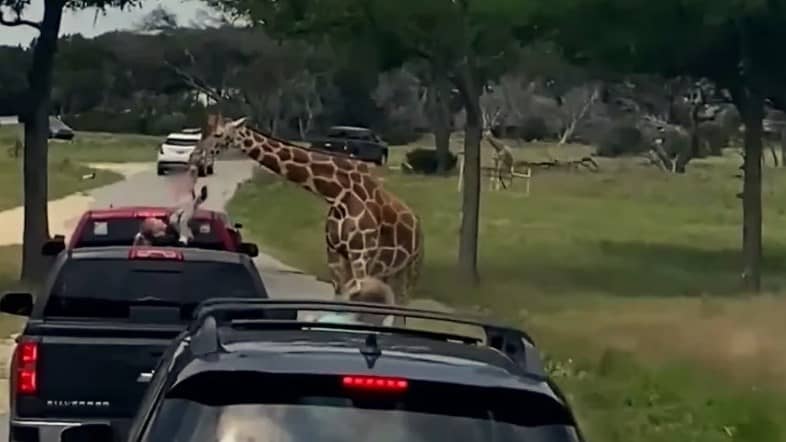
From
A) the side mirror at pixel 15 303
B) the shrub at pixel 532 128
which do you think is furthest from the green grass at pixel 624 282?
the shrub at pixel 532 128

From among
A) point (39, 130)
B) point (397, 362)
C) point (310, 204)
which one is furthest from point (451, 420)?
point (310, 204)

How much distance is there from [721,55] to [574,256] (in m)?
5.24

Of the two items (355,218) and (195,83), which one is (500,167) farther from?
(355,218)

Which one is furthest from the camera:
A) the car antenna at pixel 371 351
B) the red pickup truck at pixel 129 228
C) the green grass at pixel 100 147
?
the green grass at pixel 100 147

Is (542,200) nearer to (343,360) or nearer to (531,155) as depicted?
(531,155)

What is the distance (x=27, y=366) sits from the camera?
10.2 meters

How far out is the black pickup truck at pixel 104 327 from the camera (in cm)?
1015

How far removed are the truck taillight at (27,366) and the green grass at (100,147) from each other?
67.0 m

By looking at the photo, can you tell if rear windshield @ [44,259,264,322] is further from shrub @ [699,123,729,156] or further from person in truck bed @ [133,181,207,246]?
shrub @ [699,123,729,156]

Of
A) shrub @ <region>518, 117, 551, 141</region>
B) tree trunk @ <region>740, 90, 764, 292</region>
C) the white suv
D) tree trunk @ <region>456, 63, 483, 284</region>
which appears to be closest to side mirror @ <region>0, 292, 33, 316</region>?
tree trunk @ <region>456, 63, 483, 284</region>

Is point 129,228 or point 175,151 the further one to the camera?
point 175,151

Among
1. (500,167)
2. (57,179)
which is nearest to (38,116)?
(500,167)

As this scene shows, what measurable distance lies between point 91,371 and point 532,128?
305 ft

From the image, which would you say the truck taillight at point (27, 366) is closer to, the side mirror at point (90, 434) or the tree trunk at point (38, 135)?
the side mirror at point (90, 434)
